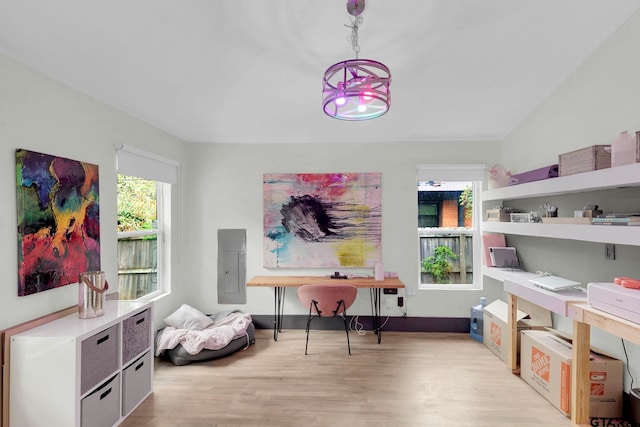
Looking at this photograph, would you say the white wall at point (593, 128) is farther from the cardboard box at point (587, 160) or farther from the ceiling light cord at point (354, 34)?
the ceiling light cord at point (354, 34)

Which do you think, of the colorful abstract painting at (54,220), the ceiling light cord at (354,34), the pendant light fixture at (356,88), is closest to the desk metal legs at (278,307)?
the colorful abstract painting at (54,220)

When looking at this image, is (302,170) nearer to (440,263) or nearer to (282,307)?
(282,307)

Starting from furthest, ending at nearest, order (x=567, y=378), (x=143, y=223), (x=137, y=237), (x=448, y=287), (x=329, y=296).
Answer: (x=448, y=287)
(x=143, y=223)
(x=137, y=237)
(x=329, y=296)
(x=567, y=378)

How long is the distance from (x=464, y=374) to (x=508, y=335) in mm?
565

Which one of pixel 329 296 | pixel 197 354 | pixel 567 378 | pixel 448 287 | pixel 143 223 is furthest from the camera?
pixel 448 287

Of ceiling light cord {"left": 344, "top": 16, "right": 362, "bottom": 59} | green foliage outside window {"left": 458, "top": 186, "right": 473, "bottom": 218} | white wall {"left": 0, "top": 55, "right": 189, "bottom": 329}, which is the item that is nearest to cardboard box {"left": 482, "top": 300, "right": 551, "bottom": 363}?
green foliage outside window {"left": 458, "top": 186, "right": 473, "bottom": 218}

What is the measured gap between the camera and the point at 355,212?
3.83m

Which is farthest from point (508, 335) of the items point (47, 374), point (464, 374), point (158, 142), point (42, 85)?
point (42, 85)

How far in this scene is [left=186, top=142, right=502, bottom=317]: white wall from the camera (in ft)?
12.5

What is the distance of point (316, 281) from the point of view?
3.53 meters

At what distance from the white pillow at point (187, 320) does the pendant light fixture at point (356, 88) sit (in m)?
2.74

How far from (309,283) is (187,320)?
139 cm

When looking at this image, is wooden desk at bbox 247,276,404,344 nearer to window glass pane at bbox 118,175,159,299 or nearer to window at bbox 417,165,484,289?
window at bbox 417,165,484,289

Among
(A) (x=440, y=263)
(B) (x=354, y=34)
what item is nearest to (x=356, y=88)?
(B) (x=354, y=34)
